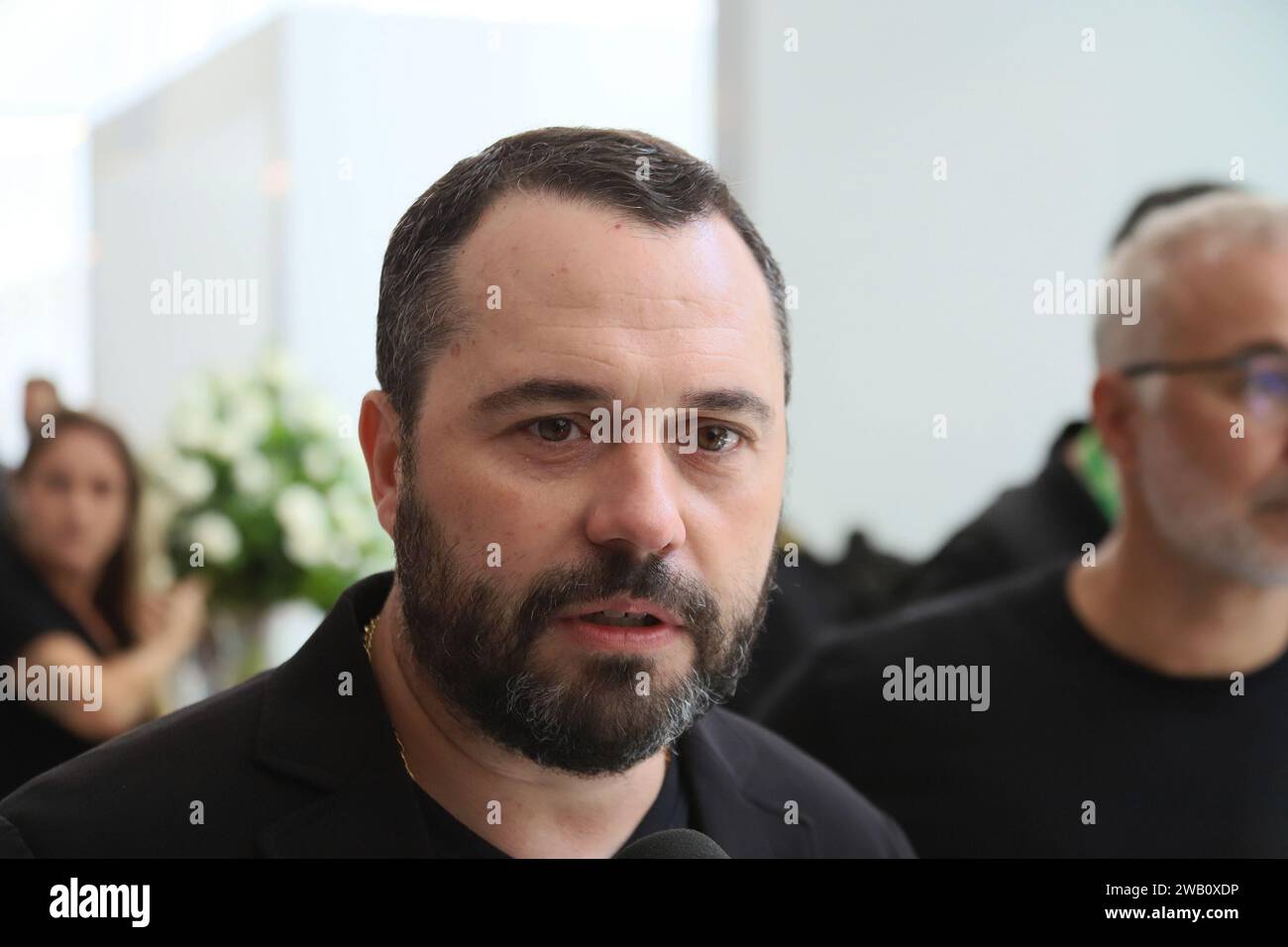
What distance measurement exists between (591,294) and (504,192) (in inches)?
4.4

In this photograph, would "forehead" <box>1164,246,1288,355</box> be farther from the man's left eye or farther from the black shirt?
the man's left eye

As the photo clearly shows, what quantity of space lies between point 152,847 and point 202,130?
1732 millimetres

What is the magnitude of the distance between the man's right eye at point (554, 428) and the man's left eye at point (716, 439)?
3.7 inches

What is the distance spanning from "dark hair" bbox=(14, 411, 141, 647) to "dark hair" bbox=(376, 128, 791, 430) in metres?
0.77

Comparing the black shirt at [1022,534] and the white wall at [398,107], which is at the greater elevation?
the white wall at [398,107]

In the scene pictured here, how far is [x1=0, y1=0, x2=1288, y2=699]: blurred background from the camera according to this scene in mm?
1925

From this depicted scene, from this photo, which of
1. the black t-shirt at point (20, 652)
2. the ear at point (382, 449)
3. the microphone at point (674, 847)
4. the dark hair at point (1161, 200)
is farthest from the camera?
the dark hair at point (1161, 200)

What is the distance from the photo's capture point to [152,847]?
38.1 inches

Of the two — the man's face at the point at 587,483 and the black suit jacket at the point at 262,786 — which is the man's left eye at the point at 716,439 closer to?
the man's face at the point at 587,483

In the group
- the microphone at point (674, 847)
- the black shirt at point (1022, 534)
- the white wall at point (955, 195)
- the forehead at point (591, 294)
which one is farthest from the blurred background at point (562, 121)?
the microphone at point (674, 847)

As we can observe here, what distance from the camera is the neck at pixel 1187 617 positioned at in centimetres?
147

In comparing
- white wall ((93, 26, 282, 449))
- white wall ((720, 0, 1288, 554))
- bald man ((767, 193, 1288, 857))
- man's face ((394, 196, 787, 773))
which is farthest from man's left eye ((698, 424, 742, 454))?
white wall ((720, 0, 1288, 554))
